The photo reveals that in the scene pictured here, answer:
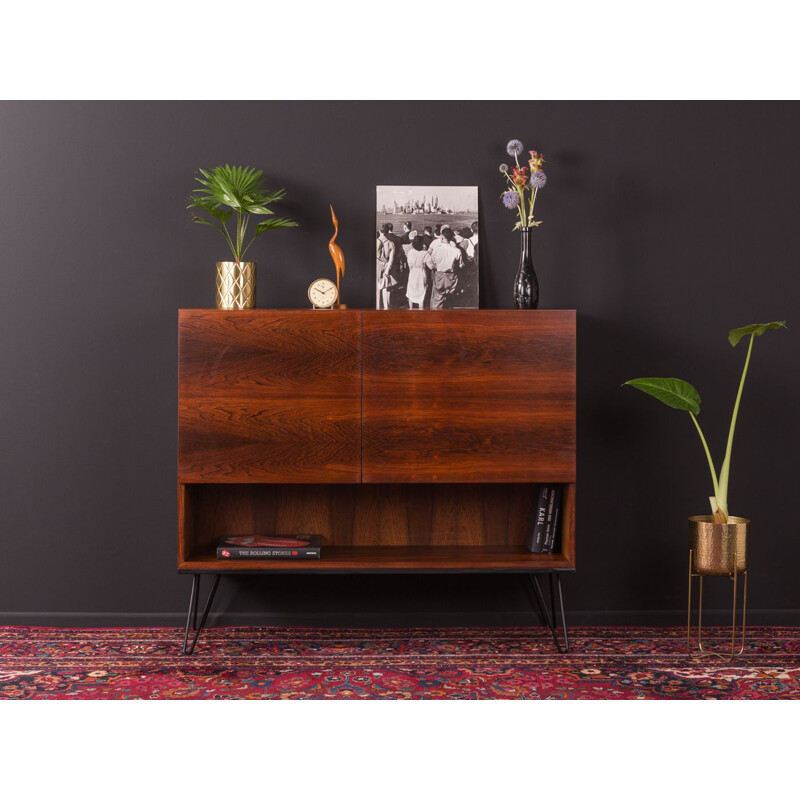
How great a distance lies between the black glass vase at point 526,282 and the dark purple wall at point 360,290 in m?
0.21

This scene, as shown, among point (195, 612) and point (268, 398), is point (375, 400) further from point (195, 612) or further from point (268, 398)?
point (195, 612)

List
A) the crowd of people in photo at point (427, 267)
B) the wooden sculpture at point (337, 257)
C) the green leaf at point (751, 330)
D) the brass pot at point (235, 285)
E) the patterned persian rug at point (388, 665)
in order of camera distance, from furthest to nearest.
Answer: the crowd of people in photo at point (427, 267)
the wooden sculpture at point (337, 257)
the brass pot at point (235, 285)
the green leaf at point (751, 330)
the patterned persian rug at point (388, 665)

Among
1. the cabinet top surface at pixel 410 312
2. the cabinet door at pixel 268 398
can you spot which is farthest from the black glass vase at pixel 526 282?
the cabinet door at pixel 268 398

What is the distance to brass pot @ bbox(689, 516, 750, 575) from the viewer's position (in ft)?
11.3

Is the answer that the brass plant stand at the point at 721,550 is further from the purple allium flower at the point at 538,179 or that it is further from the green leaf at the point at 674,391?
the purple allium flower at the point at 538,179

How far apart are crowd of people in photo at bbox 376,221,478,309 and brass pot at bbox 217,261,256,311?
0.59 meters

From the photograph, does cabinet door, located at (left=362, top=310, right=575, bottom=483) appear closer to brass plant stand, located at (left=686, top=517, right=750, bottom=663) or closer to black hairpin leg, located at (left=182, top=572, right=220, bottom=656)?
brass plant stand, located at (left=686, top=517, right=750, bottom=663)

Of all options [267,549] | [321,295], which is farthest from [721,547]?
[321,295]

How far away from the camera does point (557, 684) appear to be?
320 centimetres

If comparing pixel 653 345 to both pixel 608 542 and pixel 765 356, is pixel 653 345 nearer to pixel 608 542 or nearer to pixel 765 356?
pixel 765 356

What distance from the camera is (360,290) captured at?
3.84 metres

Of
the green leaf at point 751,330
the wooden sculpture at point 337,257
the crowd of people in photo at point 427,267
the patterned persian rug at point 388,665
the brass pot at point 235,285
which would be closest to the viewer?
the patterned persian rug at point 388,665

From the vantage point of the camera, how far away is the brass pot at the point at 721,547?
344 centimetres

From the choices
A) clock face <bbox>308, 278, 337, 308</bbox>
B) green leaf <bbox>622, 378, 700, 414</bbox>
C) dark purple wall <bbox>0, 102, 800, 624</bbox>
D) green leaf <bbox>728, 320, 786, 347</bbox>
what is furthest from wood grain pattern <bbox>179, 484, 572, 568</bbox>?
green leaf <bbox>728, 320, 786, 347</bbox>
